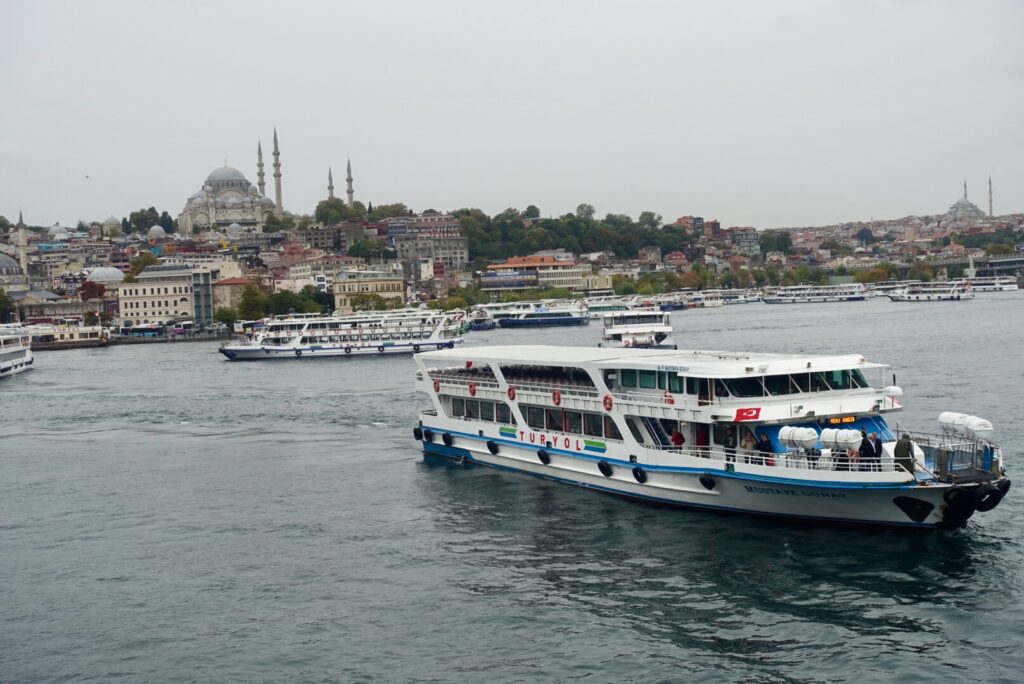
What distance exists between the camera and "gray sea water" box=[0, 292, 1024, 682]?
16.1 meters

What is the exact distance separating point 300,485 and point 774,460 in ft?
39.5

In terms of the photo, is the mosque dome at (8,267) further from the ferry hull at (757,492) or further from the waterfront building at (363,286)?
the ferry hull at (757,492)

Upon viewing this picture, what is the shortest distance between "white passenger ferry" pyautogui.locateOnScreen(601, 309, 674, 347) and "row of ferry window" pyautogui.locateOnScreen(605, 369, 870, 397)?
4576cm

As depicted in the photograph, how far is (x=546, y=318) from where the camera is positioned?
11838 cm

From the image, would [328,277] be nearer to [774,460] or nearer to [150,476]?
[150,476]

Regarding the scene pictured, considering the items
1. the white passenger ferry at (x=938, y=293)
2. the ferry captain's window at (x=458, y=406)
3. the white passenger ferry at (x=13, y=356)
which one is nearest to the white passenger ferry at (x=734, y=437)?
the ferry captain's window at (x=458, y=406)

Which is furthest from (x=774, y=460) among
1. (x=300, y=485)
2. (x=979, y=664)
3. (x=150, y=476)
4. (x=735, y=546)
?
(x=150, y=476)

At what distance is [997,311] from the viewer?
4001 inches

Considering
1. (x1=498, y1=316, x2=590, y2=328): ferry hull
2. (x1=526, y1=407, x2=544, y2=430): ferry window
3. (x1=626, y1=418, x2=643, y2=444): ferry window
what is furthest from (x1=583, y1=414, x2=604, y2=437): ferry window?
(x1=498, y1=316, x2=590, y2=328): ferry hull

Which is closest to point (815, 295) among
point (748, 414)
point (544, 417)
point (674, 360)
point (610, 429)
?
point (544, 417)

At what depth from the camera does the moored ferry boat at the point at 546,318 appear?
118125 millimetres

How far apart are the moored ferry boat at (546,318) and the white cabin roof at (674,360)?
86886mm

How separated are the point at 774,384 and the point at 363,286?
11477 cm

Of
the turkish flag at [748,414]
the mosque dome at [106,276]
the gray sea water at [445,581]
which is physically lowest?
the gray sea water at [445,581]
